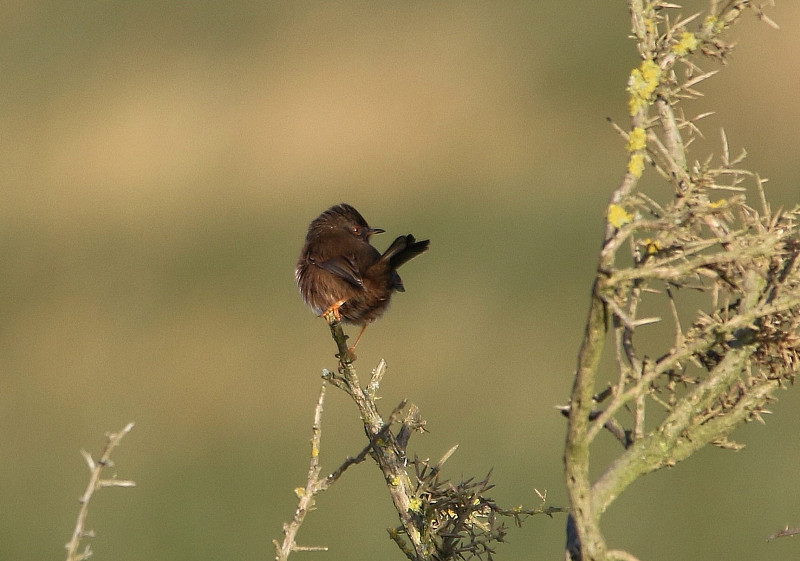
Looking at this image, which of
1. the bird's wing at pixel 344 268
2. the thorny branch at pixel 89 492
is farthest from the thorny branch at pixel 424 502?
the bird's wing at pixel 344 268

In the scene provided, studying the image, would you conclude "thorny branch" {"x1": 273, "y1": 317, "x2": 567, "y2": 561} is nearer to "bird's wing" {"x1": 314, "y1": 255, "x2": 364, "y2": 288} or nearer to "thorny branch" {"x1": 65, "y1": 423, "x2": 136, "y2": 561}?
"thorny branch" {"x1": 65, "y1": 423, "x2": 136, "y2": 561}

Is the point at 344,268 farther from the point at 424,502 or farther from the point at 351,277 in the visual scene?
the point at 424,502

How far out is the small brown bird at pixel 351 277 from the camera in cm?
623

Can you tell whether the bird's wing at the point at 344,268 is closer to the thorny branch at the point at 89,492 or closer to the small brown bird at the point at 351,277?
the small brown bird at the point at 351,277

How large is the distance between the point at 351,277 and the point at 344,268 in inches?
4.5

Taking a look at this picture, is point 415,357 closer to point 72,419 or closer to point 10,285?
point 72,419

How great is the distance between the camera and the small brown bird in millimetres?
6227

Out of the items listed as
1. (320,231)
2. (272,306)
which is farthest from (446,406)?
(320,231)

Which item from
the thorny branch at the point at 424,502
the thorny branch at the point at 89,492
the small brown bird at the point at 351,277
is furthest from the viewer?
the small brown bird at the point at 351,277

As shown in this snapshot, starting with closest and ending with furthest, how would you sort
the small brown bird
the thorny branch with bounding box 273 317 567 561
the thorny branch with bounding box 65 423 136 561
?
A: the thorny branch with bounding box 65 423 136 561, the thorny branch with bounding box 273 317 567 561, the small brown bird

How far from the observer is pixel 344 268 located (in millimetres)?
6352

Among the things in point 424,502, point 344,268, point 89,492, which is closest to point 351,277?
point 344,268

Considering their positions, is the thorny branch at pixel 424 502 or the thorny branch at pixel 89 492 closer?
the thorny branch at pixel 89 492

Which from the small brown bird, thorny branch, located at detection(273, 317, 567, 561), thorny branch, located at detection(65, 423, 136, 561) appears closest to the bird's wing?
the small brown bird
